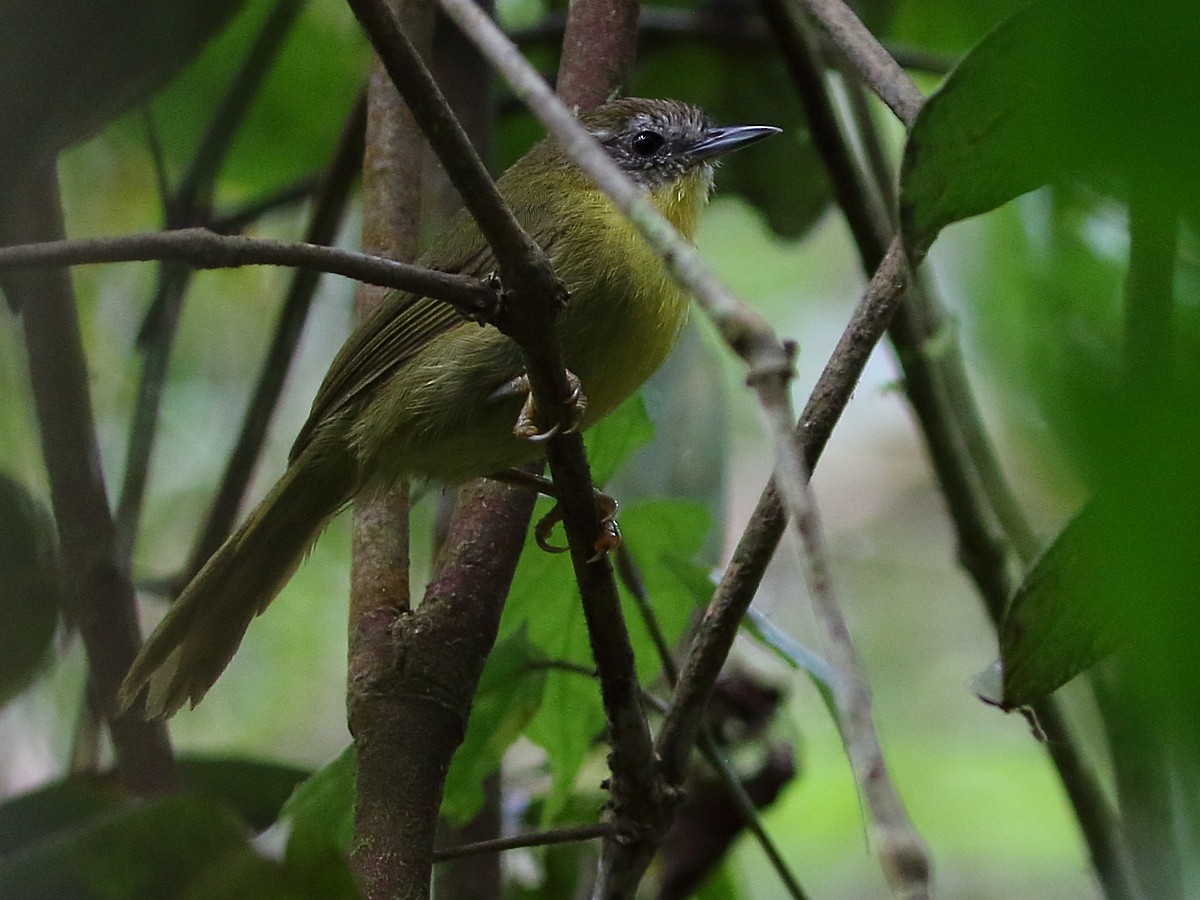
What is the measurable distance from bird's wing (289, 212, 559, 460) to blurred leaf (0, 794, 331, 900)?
1514mm

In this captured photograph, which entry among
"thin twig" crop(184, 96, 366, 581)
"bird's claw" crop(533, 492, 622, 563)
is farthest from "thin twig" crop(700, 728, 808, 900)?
"thin twig" crop(184, 96, 366, 581)

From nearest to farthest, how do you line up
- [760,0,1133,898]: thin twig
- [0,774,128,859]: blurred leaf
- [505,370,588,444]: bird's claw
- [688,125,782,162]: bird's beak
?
[0,774,128,859]: blurred leaf < [505,370,588,444]: bird's claw < [760,0,1133,898]: thin twig < [688,125,782,162]: bird's beak

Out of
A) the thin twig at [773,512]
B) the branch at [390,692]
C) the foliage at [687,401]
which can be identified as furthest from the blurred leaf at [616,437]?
the thin twig at [773,512]

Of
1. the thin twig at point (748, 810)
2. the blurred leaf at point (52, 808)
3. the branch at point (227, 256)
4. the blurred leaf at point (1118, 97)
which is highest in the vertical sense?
the blurred leaf at point (1118, 97)

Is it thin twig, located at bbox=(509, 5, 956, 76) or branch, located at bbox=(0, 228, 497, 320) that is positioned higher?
branch, located at bbox=(0, 228, 497, 320)

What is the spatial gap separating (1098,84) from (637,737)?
1382 millimetres

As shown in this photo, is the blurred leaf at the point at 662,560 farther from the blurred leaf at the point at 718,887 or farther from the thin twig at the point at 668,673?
the blurred leaf at the point at 718,887

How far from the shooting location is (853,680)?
2.63 ft

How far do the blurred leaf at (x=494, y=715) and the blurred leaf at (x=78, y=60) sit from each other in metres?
1.13

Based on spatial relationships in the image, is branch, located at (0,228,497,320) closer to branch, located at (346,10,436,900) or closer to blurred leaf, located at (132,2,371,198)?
branch, located at (346,10,436,900)

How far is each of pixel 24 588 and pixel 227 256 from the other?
1461 mm

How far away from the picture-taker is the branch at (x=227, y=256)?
1184 millimetres

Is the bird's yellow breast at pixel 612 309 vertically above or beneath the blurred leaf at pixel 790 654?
above

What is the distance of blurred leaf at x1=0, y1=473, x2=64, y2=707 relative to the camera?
2.45m
